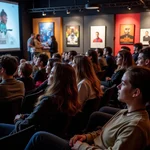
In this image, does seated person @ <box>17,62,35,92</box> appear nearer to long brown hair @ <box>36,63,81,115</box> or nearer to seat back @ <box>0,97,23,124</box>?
seat back @ <box>0,97,23,124</box>

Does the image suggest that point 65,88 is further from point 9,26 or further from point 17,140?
point 9,26

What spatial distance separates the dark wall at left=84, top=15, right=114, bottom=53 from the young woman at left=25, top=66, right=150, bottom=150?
8836 mm

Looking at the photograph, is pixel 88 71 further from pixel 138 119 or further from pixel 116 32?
pixel 116 32

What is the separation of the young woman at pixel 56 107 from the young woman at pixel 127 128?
307mm

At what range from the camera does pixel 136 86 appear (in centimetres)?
145

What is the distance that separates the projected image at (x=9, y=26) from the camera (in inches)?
388

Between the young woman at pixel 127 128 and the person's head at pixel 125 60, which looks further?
the person's head at pixel 125 60

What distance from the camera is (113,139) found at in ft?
4.91

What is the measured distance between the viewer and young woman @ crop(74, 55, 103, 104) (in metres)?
2.71

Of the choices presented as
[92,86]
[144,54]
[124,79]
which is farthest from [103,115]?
[144,54]

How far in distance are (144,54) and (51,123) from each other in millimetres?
1670

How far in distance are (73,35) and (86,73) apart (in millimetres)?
8286

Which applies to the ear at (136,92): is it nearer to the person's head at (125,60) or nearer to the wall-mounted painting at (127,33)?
the person's head at (125,60)

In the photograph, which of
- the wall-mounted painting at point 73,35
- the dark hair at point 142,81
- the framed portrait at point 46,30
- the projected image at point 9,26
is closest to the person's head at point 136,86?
the dark hair at point 142,81
